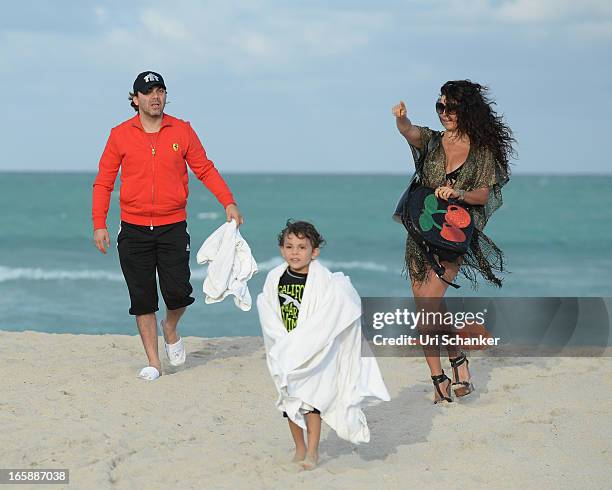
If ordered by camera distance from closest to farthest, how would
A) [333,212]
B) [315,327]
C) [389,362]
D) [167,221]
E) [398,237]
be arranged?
[315,327]
[167,221]
[389,362]
[398,237]
[333,212]

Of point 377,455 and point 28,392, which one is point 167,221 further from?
point 377,455

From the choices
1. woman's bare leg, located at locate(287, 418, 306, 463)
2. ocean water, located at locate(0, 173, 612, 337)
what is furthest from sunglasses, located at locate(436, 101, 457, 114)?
ocean water, located at locate(0, 173, 612, 337)

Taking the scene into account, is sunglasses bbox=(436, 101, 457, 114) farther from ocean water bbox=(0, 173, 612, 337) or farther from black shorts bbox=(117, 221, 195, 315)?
ocean water bbox=(0, 173, 612, 337)

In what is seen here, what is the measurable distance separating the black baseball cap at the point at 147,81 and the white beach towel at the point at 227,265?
1.05 meters

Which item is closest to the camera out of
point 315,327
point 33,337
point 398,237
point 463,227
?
point 315,327

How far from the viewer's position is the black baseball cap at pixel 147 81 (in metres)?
6.09

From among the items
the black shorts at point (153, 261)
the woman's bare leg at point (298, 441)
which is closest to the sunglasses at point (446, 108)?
the black shorts at point (153, 261)

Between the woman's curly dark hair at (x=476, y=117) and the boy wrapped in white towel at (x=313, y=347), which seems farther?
the woman's curly dark hair at (x=476, y=117)

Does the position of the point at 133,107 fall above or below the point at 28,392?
above

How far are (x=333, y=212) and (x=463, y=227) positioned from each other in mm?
39660

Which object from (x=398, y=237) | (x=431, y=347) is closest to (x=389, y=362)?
(x=431, y=347)

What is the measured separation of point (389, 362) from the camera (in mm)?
7207

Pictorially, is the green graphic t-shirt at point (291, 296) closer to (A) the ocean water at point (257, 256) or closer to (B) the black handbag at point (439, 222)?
(B) the black handbag at point (439, 222)

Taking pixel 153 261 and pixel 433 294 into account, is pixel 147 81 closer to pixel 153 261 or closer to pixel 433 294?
pixel 153 261
